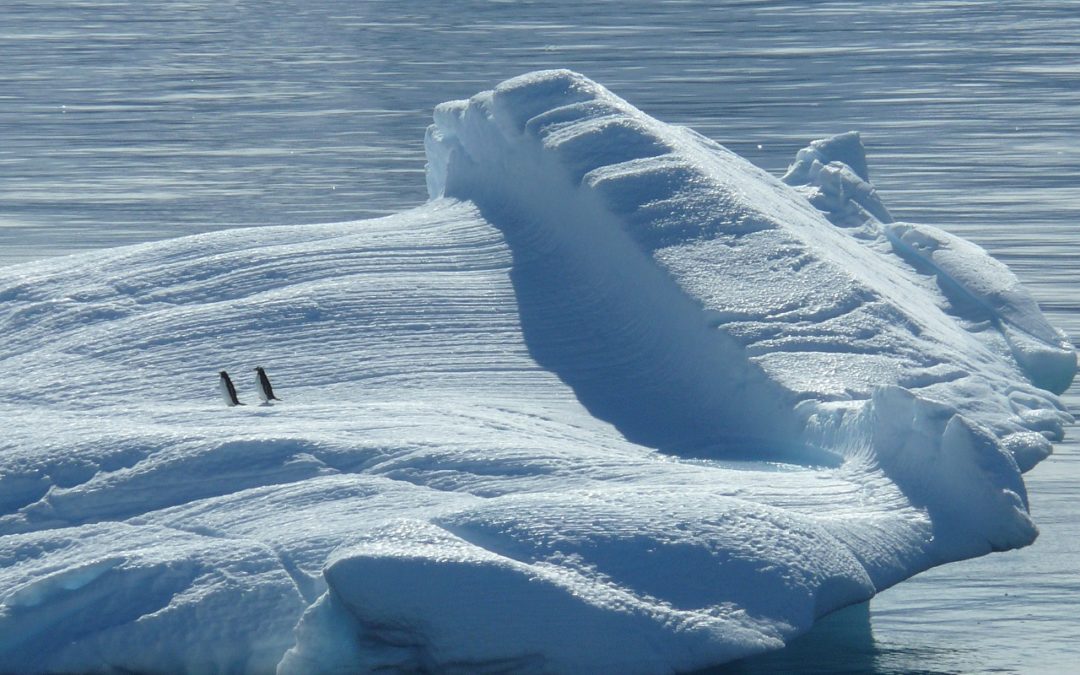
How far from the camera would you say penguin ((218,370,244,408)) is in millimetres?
6605

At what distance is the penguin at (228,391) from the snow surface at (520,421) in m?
0.07

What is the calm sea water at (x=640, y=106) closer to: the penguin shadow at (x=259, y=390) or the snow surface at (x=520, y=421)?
the snow surface at (x=520, y=421)

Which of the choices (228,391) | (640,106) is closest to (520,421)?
(228,391)

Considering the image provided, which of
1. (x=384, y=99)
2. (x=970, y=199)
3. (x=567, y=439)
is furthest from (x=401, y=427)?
(x=384, y=99)

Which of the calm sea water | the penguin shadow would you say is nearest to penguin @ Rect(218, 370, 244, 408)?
the penguin shadow

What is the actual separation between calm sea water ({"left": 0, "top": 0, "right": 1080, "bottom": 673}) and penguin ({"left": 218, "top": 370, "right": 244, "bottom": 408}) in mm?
2224

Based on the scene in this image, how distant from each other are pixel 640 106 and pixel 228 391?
1262 centimetres

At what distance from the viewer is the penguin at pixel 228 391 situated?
260 inches

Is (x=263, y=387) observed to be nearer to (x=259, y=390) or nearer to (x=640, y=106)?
(x=259, y=390)

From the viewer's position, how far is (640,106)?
18797mm

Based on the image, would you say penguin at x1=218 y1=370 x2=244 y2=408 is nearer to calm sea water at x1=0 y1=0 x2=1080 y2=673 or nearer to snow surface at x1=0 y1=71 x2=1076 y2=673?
snow surface at x1=0 y1=71 x2=1076 y2=673

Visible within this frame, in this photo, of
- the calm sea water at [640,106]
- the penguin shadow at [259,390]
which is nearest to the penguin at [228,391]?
the penguin shadow at [259,390]

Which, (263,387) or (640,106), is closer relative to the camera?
(263,387)

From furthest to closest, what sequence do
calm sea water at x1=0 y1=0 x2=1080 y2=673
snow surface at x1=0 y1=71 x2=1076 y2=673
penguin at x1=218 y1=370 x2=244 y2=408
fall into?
1. penguin at x1=218 y1=370 x2=244 y2=408
2. calm sea water at x1=0 y1=0 x2=1080 y2=673
3. snow surface at x1=0 y1=71 x2=1076 y2=673
